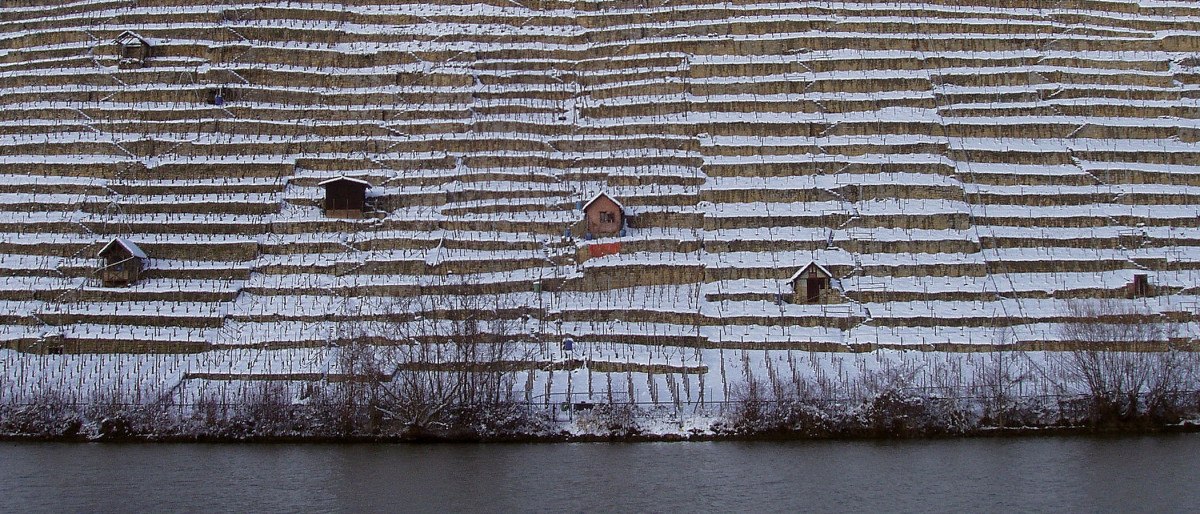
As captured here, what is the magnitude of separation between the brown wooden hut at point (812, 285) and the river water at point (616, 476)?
386 inches

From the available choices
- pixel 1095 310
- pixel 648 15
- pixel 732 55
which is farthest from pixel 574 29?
pixel 1095 310

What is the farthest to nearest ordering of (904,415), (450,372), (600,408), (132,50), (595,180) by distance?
(132,50) → (595,180) → (450,372) → (600,408) → (904,415)

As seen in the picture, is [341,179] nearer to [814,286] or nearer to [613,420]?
[613,420]

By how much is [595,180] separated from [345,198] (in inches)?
489

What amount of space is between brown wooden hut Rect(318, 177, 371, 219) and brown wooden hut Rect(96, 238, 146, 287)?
8945mm

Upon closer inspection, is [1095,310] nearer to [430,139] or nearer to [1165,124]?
[1165,124]

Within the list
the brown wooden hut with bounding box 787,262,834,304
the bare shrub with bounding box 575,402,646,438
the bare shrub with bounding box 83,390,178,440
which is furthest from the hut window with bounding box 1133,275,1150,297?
the bare shrub with bounding box 83,390,178,440

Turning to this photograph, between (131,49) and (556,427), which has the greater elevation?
(131,49)

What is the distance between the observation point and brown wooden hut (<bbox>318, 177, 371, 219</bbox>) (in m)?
56.5

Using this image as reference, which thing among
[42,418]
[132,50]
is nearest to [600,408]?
[42,418]

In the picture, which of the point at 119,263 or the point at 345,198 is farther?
the point at 345,198

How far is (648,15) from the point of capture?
68.8 metres

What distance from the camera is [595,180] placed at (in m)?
58.7

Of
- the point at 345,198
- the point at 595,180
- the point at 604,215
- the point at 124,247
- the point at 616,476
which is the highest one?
the point at 595,180
